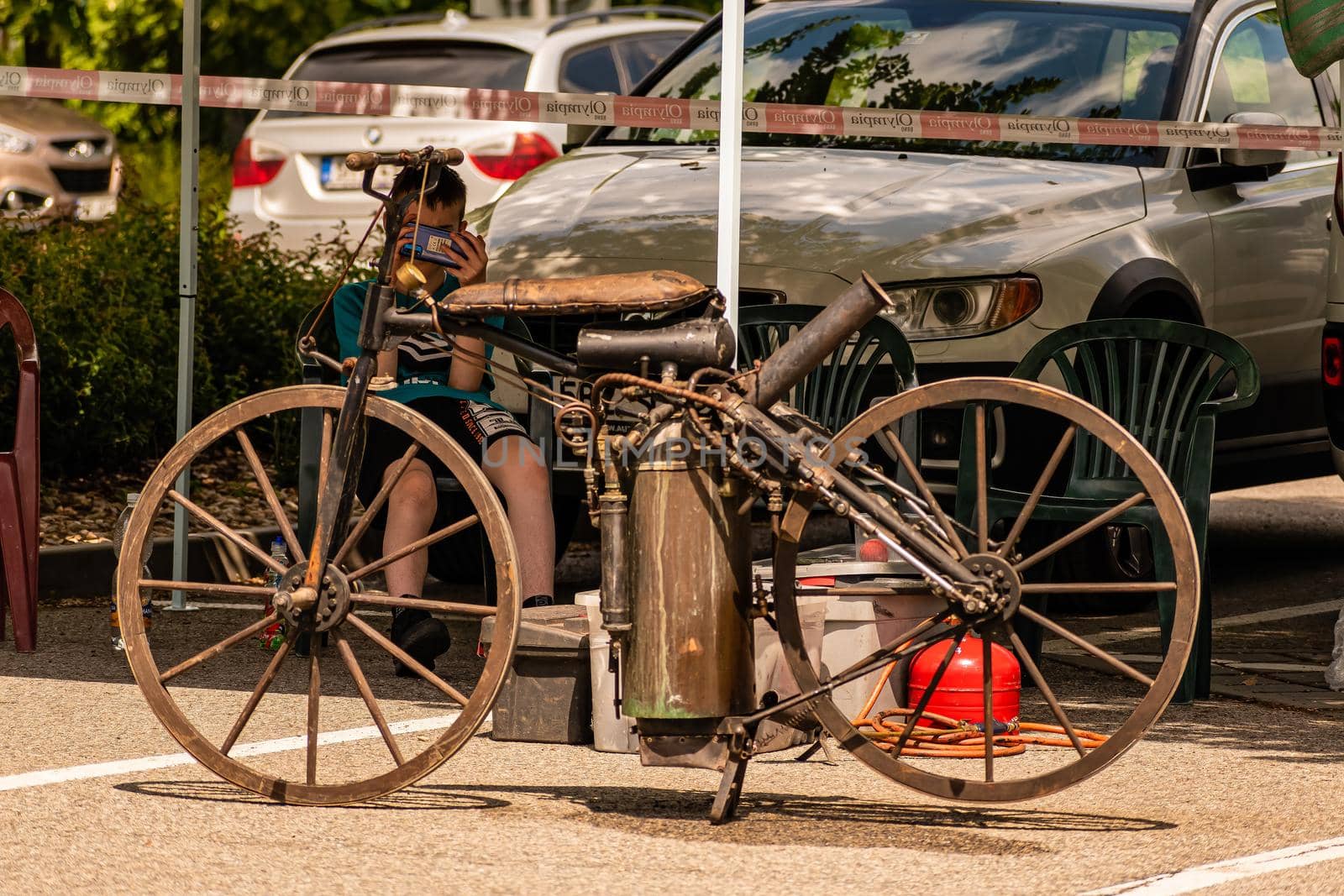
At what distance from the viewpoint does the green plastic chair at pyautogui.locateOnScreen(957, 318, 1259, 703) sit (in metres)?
5.90

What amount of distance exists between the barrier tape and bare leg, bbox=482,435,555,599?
4.14ft

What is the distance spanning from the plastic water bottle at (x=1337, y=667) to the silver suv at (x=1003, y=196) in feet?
4.12

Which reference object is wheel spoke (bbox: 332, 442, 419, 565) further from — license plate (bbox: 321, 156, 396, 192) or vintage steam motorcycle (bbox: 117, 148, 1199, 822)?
license plate (bbox: 321, 156, 396, 192)

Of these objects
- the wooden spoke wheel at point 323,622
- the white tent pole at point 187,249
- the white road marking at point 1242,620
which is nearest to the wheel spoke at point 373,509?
the wooden spoke wheel at point 323,622

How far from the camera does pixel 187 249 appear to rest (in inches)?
290

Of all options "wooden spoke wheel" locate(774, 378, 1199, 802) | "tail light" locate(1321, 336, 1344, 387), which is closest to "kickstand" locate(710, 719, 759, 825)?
"wooden spoke wheel" locate(774, 378, 1199, 802)

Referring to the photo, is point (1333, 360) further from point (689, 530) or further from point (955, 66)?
point (689, 530)

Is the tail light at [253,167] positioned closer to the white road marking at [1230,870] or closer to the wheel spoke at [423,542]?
the wheel spoke at [423,542]

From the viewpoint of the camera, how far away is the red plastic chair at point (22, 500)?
6.67 metres

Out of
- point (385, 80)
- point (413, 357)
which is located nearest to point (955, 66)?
point (413, 357)

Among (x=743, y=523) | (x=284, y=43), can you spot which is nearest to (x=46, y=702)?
(x=743, y=523)

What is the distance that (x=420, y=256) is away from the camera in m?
5.36

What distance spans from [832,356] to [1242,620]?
1.95 metres

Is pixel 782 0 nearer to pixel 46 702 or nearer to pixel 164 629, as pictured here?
pixel 164 629
